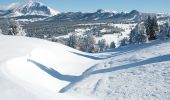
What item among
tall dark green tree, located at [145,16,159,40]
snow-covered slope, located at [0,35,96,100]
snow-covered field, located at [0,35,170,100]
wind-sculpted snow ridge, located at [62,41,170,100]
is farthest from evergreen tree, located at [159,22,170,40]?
wind-sculpted snow ridge, located at [62,41,170,100]

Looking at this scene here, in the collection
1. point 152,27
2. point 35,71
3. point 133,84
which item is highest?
point 35,71

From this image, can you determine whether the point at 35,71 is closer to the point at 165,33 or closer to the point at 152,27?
the point at 165,33

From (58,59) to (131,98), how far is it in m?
19.8

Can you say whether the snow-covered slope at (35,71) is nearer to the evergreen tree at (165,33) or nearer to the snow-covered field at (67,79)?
the snow-covered field at (67,79)

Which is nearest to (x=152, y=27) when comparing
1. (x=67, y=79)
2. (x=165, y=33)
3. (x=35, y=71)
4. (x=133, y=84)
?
(x=165, y=33)

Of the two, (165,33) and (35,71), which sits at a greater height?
(35,71)

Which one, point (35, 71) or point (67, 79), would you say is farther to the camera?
point (67, 79)

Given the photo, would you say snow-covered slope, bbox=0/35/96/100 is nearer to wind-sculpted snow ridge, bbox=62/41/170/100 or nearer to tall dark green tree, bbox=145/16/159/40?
wind-sculpted snow ridge, bbox=62/41/170/100

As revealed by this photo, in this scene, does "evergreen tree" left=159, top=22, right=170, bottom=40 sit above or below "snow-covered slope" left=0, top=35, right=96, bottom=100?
below

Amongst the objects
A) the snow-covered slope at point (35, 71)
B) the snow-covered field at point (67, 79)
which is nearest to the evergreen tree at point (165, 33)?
the snow-covered slope at point (35, 71)

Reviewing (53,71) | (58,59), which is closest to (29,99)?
(53,71)

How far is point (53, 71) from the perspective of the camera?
98.8ft

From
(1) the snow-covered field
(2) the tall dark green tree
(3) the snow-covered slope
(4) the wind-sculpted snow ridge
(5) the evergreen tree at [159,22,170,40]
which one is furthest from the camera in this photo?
(2) the tall dark green tree

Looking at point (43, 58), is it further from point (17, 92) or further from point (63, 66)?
point (17, 92)
